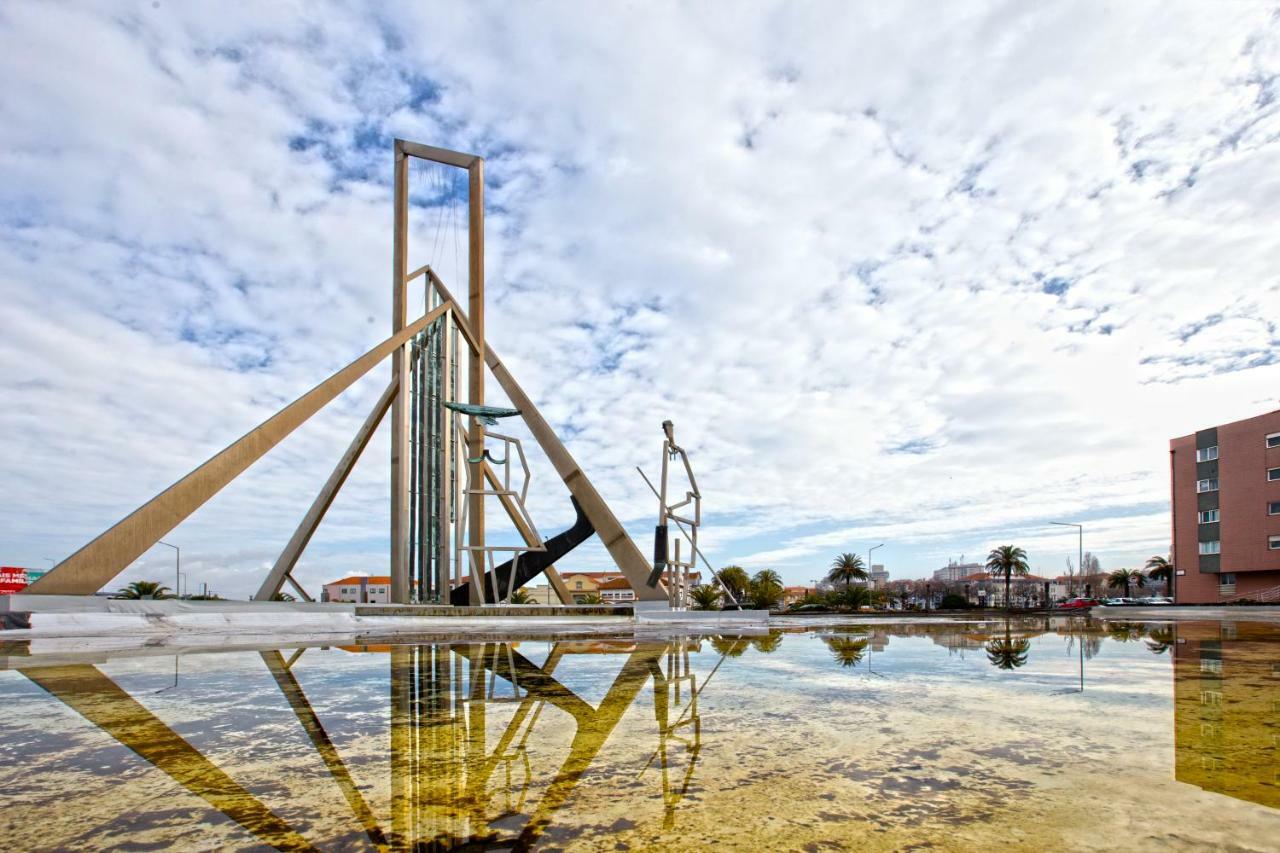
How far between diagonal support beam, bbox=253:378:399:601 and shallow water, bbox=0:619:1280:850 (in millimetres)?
15188

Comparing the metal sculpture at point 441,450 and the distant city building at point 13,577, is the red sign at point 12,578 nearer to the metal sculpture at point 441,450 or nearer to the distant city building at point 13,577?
the distant city building at point 13,577

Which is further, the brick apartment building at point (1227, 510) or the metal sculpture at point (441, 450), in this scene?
the brick apartment building at point (1227, 510)

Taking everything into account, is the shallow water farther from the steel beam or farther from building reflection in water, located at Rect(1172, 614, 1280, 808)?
the steel beam

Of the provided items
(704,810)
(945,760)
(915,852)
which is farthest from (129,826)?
(945,760)

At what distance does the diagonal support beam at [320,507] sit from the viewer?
69.1ft

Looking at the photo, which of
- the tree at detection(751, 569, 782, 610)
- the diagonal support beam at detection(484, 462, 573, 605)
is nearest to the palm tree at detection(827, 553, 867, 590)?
the tree at detection(751, 569, 782, 610)

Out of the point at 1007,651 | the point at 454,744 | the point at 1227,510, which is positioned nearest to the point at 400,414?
the point at 1007,651

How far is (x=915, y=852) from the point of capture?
225cm

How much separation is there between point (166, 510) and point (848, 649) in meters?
11.1

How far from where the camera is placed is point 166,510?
1264cm

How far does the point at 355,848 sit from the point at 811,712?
10.5 feet

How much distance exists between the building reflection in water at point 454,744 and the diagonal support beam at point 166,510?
17.2 feet

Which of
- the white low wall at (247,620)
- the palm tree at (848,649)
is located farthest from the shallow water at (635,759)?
the white low wall at (247,620)

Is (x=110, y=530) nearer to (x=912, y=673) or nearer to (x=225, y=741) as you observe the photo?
(x=225, y=741)
